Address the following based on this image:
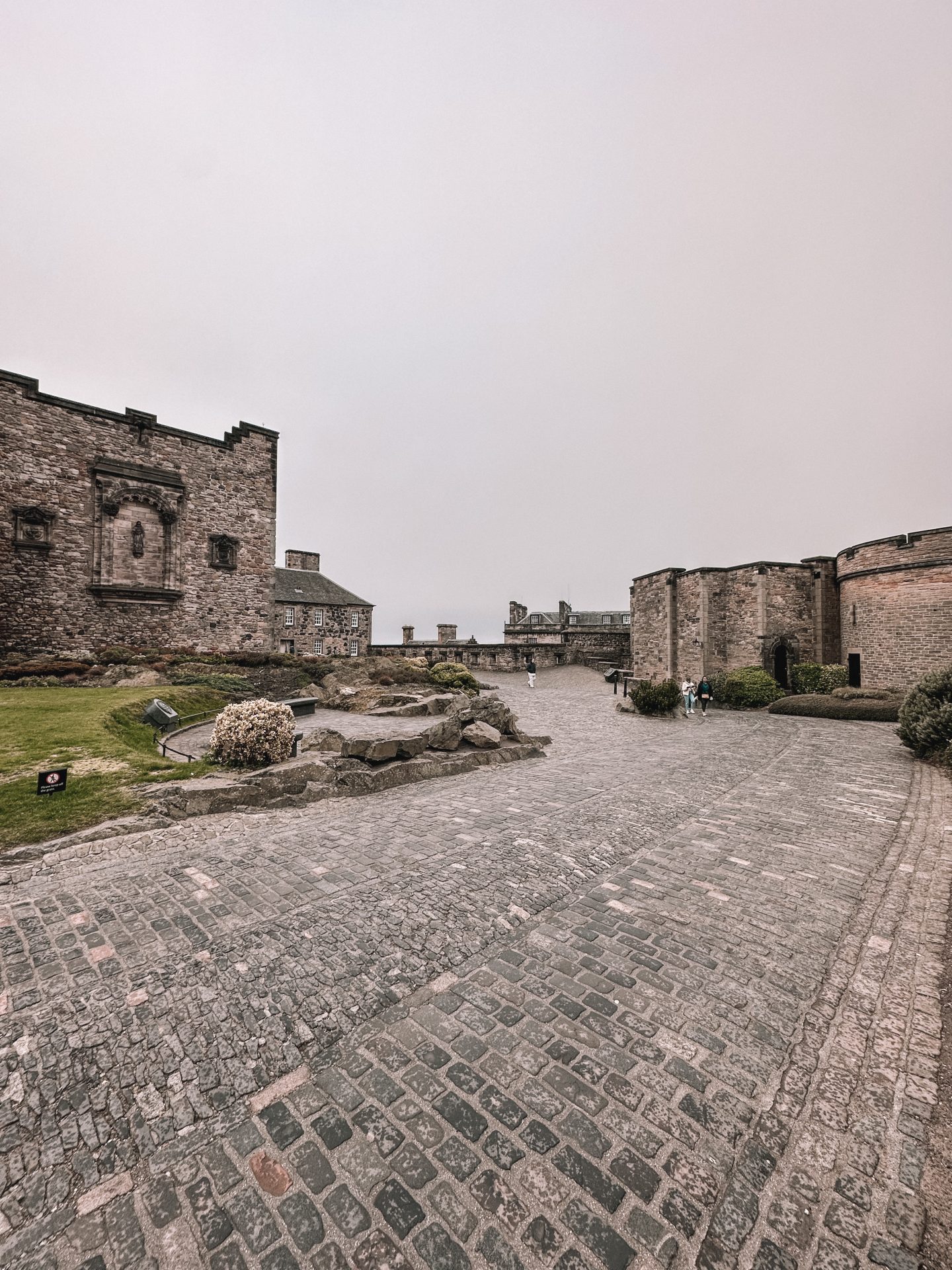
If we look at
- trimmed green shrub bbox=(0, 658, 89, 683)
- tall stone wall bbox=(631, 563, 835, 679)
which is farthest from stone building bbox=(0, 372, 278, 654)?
tall stone wall bbox=(631, 563, 835, 679)

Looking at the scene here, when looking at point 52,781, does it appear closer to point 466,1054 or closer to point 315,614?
point 466,1054

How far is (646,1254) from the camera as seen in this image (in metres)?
2.01

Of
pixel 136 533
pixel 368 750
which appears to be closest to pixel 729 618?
pixel 368 750

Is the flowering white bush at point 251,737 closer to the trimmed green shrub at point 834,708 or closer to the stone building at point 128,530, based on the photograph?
the stone building at point 128,530

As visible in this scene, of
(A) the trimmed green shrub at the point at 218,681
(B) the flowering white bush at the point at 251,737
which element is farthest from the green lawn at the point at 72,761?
(A) the trimmed green shrub at the point at 218,681

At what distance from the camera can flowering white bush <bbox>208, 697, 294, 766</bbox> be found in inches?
359

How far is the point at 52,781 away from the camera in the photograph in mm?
6602

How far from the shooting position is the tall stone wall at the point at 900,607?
19469mm

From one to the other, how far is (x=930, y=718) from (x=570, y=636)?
2752cm

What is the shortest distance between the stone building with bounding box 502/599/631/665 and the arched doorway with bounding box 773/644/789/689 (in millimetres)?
11787

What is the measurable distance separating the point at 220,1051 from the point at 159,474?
27128 mm

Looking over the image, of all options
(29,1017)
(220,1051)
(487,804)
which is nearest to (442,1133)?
(220,1051)

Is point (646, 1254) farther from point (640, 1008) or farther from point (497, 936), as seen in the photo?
point (497, 936)

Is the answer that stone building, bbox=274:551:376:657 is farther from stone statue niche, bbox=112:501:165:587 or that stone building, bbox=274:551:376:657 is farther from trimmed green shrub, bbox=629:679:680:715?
trimmed green shrub, bbox=629:679:680:715
